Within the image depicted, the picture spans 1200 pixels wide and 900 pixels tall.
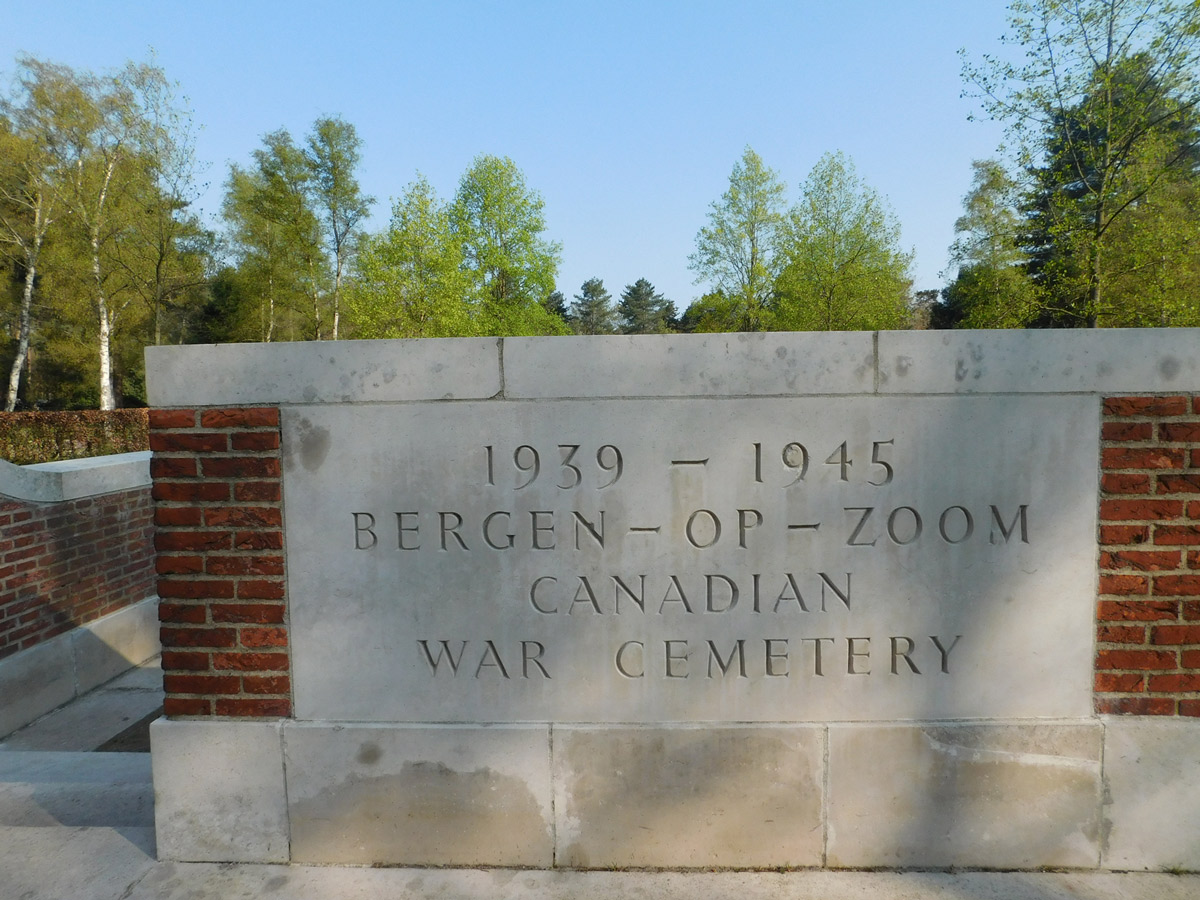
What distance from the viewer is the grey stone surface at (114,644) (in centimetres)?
538

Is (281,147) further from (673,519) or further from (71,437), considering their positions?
(673,519)

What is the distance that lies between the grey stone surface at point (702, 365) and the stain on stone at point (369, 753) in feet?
5.11

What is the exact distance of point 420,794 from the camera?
2.77 metres

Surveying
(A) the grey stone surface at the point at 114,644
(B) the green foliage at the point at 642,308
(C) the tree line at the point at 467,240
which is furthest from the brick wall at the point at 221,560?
(B) the green foliage at the point at 642,308

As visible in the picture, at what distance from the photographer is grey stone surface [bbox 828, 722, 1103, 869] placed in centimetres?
268

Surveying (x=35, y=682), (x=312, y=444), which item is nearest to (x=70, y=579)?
(x=35, y=682)

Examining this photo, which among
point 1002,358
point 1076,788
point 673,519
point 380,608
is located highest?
point 1002,358

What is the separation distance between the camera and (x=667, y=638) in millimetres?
2744

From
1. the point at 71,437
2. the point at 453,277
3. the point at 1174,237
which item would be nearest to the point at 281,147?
the point at 453,277

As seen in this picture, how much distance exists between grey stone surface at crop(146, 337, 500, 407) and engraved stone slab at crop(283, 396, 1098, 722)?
8 centimetres

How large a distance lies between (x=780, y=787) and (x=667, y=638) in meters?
0.71

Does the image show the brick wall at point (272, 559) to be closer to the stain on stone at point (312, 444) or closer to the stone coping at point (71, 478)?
the stain on stone at point (312, 444)

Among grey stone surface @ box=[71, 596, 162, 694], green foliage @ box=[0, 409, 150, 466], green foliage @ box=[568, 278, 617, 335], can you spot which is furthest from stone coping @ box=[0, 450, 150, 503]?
green foliage @ box=[568, 278, 617, 335]

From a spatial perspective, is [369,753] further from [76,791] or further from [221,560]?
[76,791]
